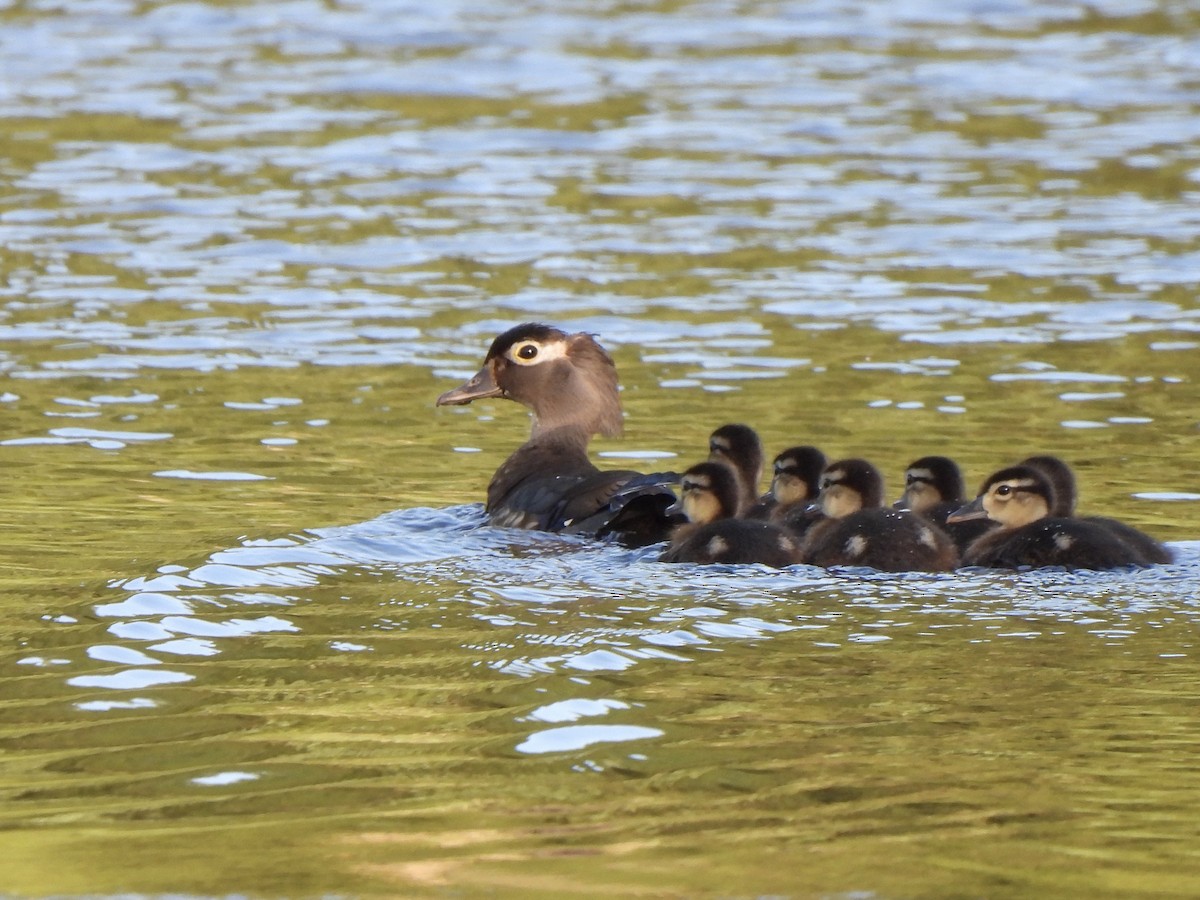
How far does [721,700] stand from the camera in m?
6.29

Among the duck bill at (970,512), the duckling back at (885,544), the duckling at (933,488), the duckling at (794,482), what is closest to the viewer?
the duckling back at (885,544)

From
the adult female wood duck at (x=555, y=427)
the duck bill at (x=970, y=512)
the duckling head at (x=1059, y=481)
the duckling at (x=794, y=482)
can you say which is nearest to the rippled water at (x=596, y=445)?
the adult female wood duck at (x=555, y=427)

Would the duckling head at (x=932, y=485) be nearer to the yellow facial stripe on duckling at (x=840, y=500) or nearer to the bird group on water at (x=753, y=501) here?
the bird group on water at (x=753, y=501)

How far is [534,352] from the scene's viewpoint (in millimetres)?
10367

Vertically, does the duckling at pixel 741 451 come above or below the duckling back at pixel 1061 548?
above

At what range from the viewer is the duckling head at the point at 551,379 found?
33.9ft

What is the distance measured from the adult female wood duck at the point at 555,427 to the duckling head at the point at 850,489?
1.98 ft

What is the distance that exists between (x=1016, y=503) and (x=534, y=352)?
270 centimetres

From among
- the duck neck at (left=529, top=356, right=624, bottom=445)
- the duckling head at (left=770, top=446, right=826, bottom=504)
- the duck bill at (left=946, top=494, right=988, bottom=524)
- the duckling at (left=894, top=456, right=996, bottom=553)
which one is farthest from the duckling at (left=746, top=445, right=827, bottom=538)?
the duck neck at (left=529, top=356, right=624, bottom=445)

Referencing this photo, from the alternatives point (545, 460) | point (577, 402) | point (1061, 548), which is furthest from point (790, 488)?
point (1061, 548)

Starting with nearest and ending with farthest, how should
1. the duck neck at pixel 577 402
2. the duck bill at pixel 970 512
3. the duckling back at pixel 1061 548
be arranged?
the duckling back at pixel 1061 548 → the duck bill at pixel 970 512 → the duck neck at pixel 577 402

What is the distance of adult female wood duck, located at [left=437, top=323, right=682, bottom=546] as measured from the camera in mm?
9148

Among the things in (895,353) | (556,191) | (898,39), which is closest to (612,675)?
(895,353)

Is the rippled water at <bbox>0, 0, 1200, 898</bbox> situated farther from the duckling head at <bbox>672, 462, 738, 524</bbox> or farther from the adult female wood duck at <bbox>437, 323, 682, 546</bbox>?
the duckling head at <bbox>672, 462, 738, 524</bbox>
